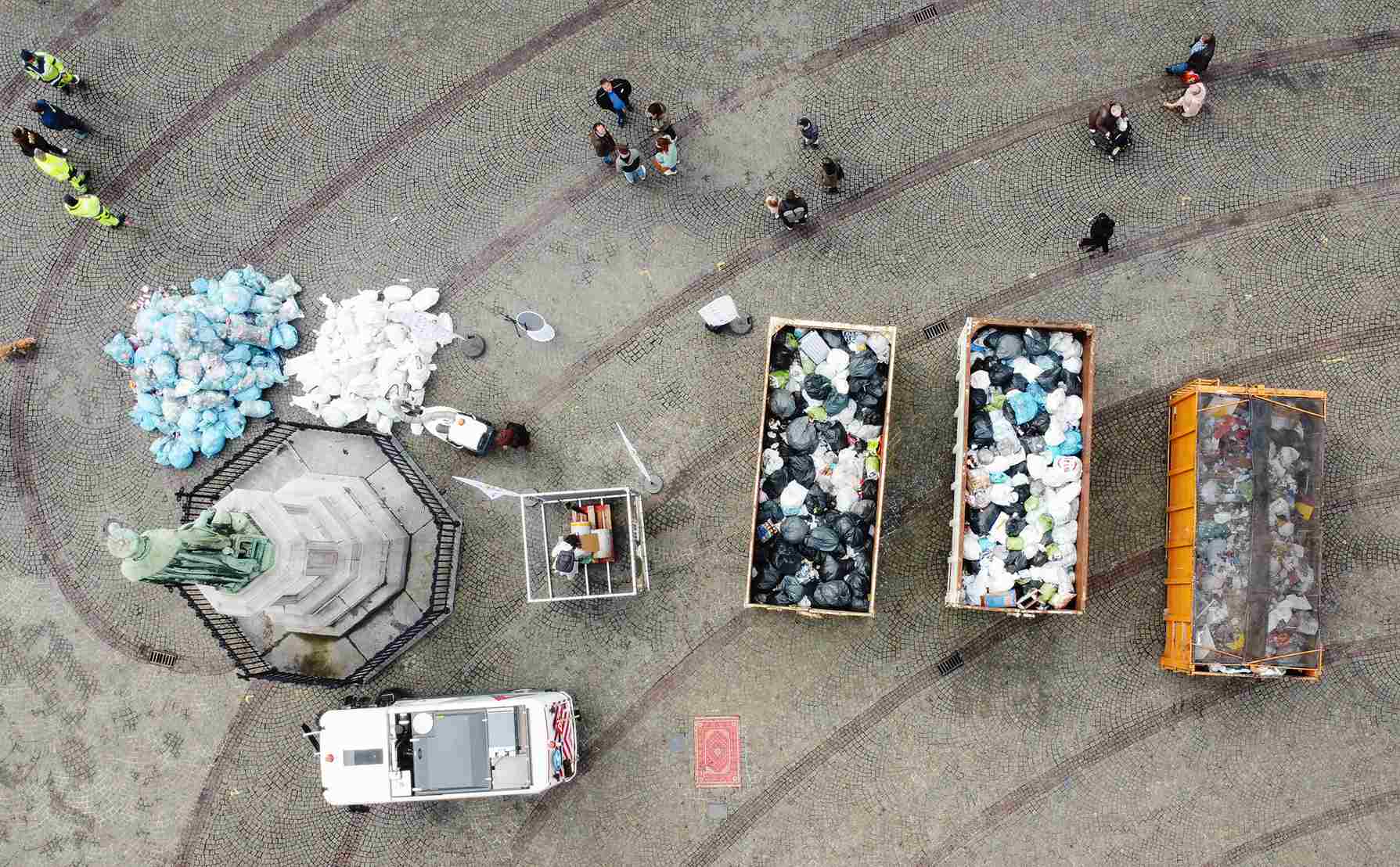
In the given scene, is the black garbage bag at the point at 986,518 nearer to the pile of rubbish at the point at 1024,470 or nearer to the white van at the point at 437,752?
the pile of rubbish at the point at 1024,470

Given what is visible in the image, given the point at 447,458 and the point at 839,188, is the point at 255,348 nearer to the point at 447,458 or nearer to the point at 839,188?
the point at 447,458

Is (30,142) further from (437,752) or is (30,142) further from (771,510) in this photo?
(771,510)

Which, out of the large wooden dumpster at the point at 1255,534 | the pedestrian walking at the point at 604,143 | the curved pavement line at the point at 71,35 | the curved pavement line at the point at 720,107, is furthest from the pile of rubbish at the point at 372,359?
the large wooden dumpster at the point at 1255,534

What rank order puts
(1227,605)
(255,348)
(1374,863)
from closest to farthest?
1. (1227,605)
2. (1374,863)
3. (255,348)

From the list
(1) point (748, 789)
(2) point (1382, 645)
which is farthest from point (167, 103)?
(2) point (1382, 645)

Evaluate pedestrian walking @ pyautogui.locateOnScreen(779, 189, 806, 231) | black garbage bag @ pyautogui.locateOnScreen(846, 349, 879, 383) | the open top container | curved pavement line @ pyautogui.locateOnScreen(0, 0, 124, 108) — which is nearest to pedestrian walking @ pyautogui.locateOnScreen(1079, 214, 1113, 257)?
the open top container

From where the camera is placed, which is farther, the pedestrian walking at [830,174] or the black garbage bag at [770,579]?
the pedestrian walking at [830,174]
